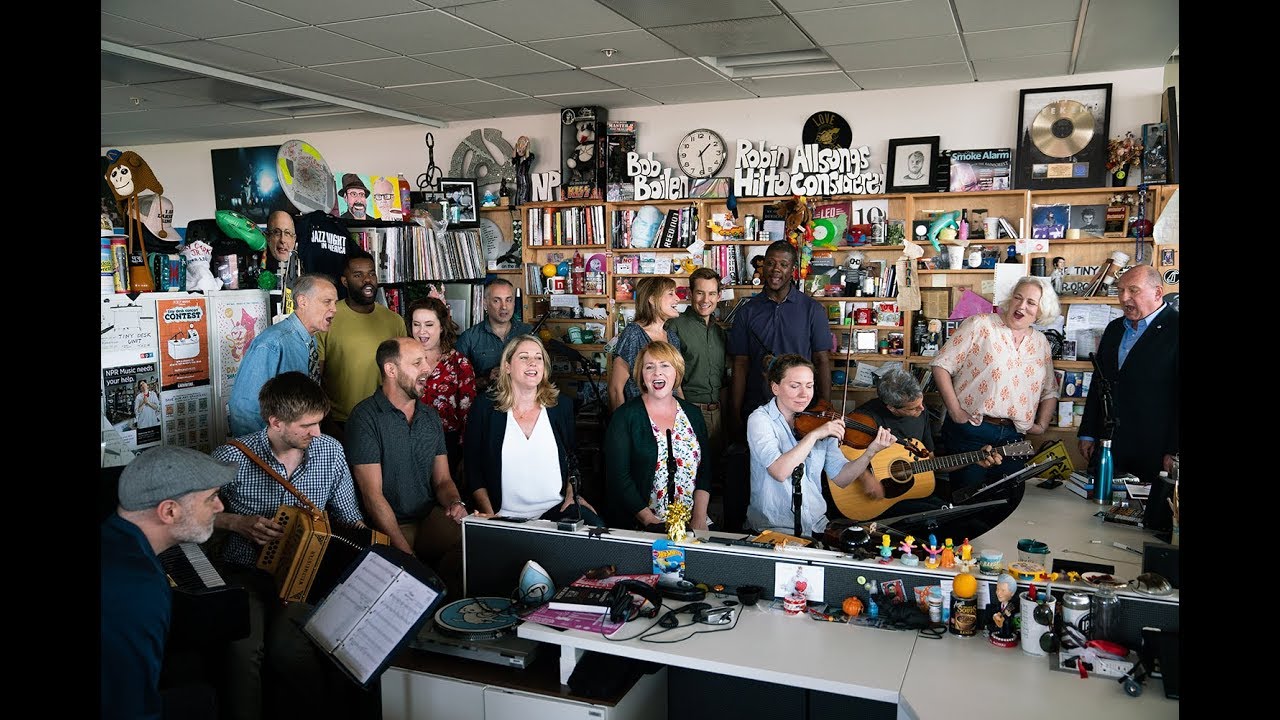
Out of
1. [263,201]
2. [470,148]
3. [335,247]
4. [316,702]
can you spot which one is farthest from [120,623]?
[263,201]

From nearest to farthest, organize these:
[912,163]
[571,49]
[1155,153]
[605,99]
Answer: [571,49] < [1155,153] < [912,163] < [605,99]

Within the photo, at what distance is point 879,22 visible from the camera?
4.54 meters

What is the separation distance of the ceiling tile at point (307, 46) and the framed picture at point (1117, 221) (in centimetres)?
461

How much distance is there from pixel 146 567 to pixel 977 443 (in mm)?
3997

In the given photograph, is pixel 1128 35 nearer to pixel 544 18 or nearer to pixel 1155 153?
pixel 1155 153

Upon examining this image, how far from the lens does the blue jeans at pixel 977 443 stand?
4.44m

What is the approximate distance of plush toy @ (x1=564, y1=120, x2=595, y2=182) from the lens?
6918 mm

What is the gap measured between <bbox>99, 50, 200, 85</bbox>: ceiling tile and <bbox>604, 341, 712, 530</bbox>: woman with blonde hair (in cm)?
372

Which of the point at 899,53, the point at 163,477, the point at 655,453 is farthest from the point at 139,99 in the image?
→ the point at 899,53

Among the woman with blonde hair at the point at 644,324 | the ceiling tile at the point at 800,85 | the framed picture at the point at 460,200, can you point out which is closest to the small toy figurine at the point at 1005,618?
the woman with blonde hair at the point at 644,324

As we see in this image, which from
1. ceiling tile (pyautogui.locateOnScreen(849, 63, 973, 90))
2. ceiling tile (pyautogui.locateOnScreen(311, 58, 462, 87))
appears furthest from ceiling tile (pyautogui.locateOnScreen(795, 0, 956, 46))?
ceiling tile (pyautogui.locateOnScreen(311, 58, 462, 87))

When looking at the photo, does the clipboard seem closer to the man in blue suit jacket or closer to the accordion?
the accordion

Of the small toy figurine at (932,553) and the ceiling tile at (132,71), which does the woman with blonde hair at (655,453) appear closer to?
the small toy figurine at (932,553)
